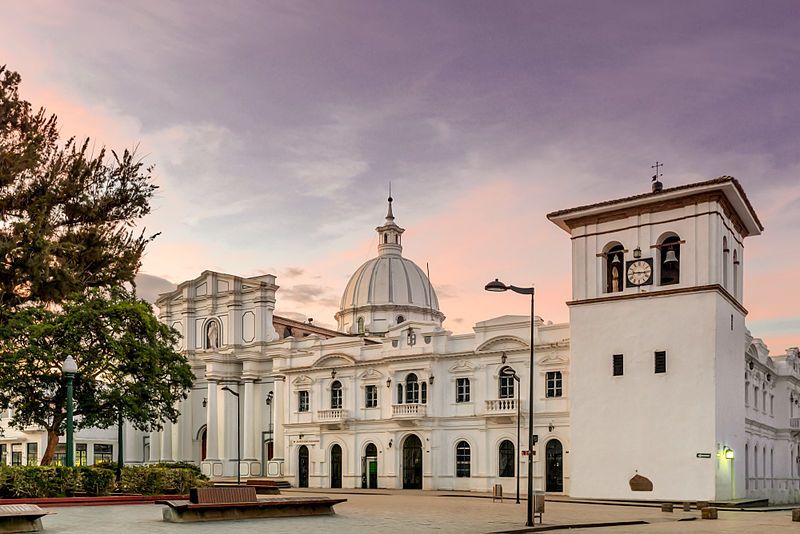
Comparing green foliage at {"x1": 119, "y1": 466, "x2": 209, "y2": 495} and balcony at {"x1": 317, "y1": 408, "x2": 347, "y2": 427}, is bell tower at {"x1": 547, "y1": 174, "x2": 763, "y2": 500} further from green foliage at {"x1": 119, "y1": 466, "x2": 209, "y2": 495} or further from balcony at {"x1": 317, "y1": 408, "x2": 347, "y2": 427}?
green foliage at {"x1": 119, "y1": 466, "x2": 209, "y2": 495}

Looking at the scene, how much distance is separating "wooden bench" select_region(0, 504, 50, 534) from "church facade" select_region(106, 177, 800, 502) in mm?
30582

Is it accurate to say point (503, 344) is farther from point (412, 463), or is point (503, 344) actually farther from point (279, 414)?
point (279, 414)

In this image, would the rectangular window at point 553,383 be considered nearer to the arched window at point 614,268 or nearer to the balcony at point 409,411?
the arched window at point 614,268

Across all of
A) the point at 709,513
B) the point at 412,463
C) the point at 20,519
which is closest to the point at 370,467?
the point at 412,463

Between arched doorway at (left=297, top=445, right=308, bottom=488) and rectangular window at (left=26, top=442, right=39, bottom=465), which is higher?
arched doorway at (left=297, top=445, right=308, bottom=488)

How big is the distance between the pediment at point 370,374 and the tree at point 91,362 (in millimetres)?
18149

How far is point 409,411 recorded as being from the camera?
56.3 metres

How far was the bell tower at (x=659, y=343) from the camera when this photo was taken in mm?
42000

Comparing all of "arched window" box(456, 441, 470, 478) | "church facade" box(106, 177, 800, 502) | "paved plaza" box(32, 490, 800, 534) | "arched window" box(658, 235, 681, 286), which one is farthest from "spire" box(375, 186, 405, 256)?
"paved plaza" box(32, 490, 800, 534)

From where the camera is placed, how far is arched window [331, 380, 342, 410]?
201ft

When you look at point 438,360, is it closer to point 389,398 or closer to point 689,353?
point 389,398

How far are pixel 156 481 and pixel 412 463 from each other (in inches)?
1080

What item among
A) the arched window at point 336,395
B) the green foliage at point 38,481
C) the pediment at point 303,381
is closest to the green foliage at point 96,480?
the green foliage at point 38,481

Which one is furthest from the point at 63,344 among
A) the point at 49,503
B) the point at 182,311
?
the point at 182,311
